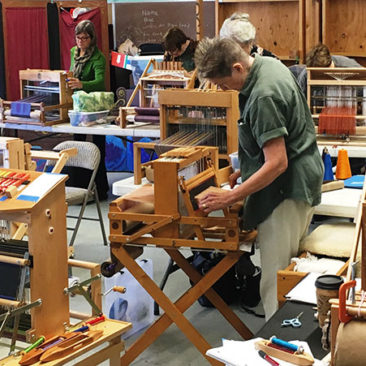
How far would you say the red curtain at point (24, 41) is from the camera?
9.33m

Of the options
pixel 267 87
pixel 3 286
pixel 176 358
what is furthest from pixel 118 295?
pixel 267 87

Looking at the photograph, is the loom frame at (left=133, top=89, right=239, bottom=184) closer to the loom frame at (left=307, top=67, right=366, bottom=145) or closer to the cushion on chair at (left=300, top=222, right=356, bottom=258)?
the cushion on chair at (left=300, top=222, right=356, bottom=258)

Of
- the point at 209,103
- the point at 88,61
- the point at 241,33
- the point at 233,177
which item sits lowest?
the point at 233,177

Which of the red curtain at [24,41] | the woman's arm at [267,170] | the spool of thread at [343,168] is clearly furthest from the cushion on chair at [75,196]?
the red curtain at [24,41]

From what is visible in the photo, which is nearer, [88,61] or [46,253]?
[46,253]

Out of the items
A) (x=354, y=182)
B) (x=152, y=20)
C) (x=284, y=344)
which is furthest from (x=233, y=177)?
(x=152, y=20)

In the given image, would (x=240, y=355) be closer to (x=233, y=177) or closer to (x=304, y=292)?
(x=304, y=292)

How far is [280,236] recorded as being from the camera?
3.54m

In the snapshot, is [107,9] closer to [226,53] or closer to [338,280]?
[226,53]

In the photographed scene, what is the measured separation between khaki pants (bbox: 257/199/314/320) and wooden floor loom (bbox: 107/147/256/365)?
0.34 feet

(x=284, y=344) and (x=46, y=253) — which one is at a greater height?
(x=46, y=253)

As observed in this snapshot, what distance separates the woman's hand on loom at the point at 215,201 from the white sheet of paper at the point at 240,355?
1140 mm

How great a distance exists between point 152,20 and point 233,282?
524 cm

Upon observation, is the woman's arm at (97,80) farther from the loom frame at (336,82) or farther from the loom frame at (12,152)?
the loom frame at (12,152)
